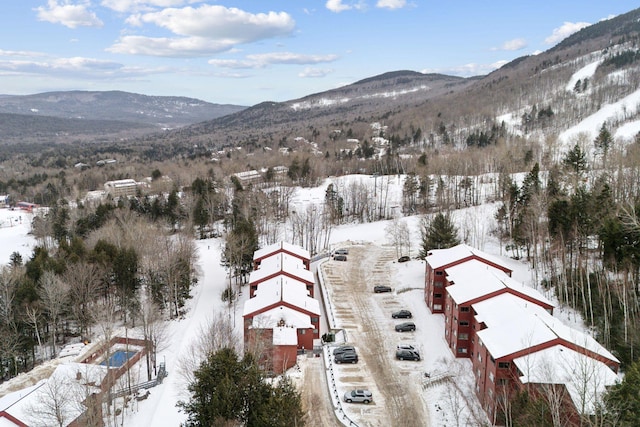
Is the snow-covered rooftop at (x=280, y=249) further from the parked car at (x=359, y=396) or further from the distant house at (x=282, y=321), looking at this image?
the parked car at (x=359, y=396)

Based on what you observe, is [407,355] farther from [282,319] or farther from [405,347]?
[282,319]

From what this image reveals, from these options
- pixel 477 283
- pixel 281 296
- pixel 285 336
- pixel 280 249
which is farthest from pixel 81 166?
pixel 477 283

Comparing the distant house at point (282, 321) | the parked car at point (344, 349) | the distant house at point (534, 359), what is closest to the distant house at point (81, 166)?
the distant house at point (282, 321)

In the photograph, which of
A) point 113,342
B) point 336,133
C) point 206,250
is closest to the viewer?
point 113,342

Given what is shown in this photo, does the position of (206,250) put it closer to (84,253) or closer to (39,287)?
(84,253)

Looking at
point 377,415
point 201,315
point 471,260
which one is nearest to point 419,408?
point 377,415
